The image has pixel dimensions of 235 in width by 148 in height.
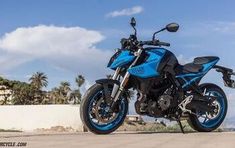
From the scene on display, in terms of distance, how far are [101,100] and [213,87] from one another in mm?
2524

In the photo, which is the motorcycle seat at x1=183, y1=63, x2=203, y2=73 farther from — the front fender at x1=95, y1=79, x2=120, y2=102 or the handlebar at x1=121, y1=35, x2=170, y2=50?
the front fender at x1=95, y1=79, x2=120, y2=102

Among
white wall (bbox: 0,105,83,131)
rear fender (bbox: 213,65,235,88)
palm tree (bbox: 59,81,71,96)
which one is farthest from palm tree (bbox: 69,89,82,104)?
rear fender (bbox: 213,65,235,88)

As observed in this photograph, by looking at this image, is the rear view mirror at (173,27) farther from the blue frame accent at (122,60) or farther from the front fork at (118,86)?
the blue frame accent at (122,60)

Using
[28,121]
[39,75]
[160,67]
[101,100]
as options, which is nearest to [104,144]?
[101,100]

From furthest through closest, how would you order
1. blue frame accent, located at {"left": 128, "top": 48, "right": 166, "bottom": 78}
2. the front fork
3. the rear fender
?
the rear fender < blue frame accent, located at {"left": 128, "top": 48, "right": 166, "bottom": 78} < the front fork

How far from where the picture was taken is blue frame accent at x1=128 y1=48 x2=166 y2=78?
8.67 metres

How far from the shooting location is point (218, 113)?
33.0 ft

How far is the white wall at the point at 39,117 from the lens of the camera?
44.6 metres

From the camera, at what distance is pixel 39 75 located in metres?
104

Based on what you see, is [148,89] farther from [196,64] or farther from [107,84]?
[196,64]

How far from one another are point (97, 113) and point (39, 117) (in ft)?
129

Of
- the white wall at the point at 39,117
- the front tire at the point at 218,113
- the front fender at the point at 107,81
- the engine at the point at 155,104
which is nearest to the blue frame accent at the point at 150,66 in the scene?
the front fender at the point at 107,81

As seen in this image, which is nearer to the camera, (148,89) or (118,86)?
(118,86)

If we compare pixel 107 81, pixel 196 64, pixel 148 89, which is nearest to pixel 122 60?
pixel 107 81
